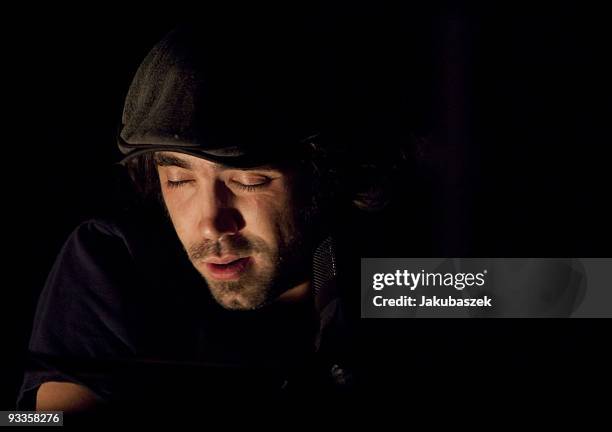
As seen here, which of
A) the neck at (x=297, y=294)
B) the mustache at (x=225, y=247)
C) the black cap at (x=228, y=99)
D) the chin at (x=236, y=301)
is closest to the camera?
the black cap at (x=228, y=99)

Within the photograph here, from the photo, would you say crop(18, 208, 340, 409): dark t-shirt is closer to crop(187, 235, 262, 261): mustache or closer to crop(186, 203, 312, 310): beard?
crop(186, 203, 312, 310): beard

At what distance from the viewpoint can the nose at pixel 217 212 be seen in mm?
1733

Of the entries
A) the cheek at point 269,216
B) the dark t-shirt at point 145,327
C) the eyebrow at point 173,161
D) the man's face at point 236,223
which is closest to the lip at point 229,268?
the man's face at point 236,223

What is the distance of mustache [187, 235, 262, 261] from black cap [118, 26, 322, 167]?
250 mm

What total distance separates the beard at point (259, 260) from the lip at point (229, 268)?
0.02 meters

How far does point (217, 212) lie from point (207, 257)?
0.16m

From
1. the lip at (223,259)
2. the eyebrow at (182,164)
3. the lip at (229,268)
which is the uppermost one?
the eyebrow at (182,164)

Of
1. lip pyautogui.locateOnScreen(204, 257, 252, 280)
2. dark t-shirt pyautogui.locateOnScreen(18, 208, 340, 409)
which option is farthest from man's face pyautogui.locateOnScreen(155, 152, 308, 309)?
dark t-shirt pyautogui.locateOnScreen(18, 208, 340, 409)

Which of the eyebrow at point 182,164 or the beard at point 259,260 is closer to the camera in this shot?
the eyebrow at point 182,164

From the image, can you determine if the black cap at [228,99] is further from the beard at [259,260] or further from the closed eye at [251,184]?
the beard at [259,260]

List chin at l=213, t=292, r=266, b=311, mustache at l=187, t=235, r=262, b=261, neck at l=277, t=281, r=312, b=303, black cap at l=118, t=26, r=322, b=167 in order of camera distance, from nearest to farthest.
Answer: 1. black cap at l=118, t=26, r=322, b=167
2. mustache at l=187, t=235, r=262, b=261
3. chin at l=213, t=292, r=266, b=311
4. neck at l=277, t=281, r=312, b=303

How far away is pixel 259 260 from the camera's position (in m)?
1.86

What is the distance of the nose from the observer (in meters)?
1.73

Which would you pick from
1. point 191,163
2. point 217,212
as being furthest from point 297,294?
point 191,163
